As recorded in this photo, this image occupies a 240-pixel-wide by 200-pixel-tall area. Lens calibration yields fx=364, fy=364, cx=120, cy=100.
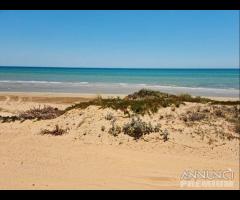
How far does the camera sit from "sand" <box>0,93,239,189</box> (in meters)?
5.62

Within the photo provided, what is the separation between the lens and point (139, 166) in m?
6.41

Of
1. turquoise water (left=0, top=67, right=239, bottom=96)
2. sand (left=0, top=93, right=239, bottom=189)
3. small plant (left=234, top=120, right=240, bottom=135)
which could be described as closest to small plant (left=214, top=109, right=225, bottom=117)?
sand (left=0, top=93, right=239, bottom=189)

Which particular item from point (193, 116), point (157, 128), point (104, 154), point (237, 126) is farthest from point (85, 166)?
point (237, 126)

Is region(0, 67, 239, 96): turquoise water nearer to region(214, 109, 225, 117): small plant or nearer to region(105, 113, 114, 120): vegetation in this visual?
region(214, 109, 225, 117): small plant

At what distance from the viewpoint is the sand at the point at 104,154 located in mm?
5621

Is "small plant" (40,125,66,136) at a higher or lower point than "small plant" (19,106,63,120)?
lower

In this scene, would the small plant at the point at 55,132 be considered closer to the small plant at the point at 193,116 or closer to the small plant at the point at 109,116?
the small plant at the point at 109,116

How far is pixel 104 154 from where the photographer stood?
284 inches

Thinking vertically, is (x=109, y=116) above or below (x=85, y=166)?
above

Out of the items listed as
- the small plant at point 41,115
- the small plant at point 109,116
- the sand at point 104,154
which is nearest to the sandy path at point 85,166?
the sand at point 104,154

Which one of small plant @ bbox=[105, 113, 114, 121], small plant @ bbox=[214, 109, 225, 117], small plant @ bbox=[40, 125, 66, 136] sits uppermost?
small plant @ bbox=[214, 109, 225, 117]

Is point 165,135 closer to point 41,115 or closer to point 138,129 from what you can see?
point 138,129
